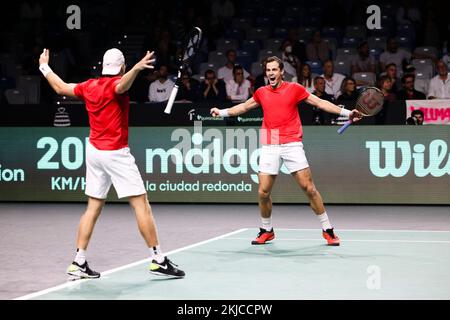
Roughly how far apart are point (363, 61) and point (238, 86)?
284 centimetres

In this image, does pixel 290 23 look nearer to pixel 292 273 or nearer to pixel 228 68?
pixel 228 68

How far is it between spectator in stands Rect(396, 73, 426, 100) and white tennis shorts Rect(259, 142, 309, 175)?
6378 mm

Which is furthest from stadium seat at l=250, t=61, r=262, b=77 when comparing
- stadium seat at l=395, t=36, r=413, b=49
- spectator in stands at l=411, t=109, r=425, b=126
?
spectator in stands at l=411, t=109, r=425, b=126

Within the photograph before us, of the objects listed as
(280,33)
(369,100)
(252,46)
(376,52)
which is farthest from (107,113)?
(280,33)

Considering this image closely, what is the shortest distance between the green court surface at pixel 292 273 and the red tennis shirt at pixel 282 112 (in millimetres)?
1305

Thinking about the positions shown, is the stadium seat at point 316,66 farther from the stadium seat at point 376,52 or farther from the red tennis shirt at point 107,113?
the red tennis shirt at point 107,113

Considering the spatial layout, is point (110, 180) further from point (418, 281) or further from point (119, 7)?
point (119, 7)

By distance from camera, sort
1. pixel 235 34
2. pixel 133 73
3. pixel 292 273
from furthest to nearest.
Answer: pixel 235 34 → pixel 292 273 → pixel 133 73

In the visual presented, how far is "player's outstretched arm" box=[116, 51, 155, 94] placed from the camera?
25.3 ft

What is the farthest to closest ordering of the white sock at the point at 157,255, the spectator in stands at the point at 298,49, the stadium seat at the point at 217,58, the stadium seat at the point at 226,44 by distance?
the stadium seat at the point at 226,44, the stadium seat at the point at 217,58, the spectator in stands at the point at 298,49, the white sock at the point at 157,255

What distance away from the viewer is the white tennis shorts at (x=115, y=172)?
829cm

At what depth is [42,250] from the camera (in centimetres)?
1040

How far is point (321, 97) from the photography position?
54.6 feet

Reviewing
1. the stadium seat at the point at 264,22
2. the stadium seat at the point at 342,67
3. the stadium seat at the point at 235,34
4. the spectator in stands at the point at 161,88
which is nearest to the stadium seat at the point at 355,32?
the stadium seat at the point at 342,67
